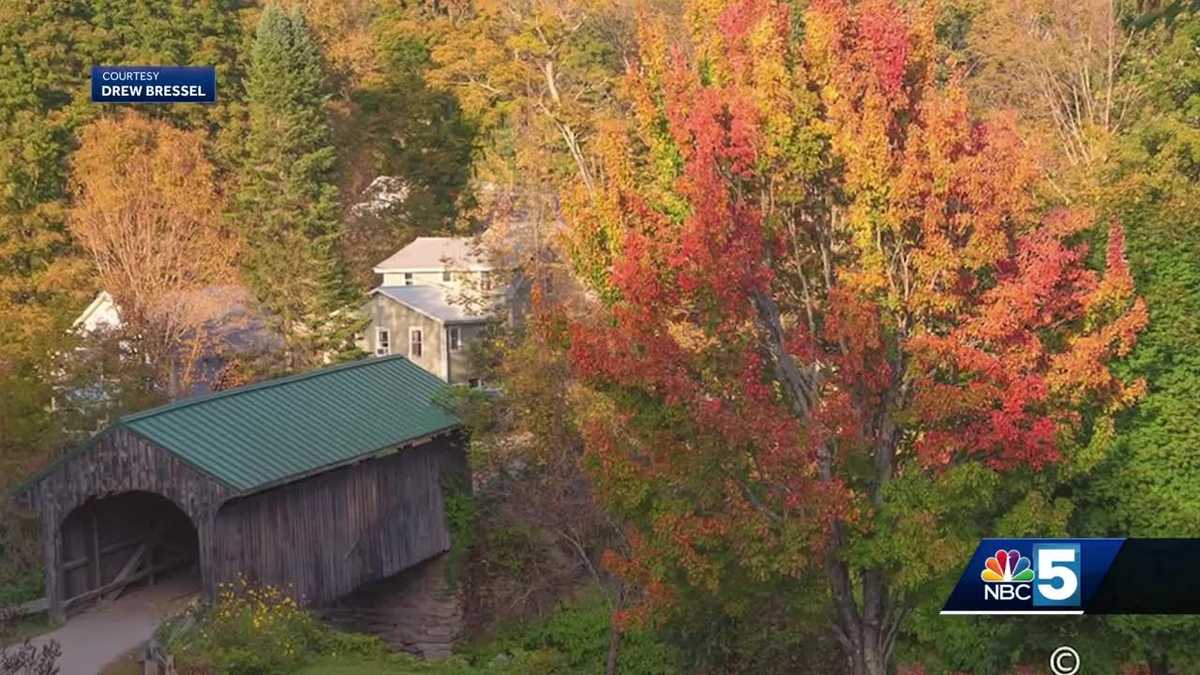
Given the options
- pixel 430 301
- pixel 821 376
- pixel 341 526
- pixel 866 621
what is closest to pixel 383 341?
pixel 430 301

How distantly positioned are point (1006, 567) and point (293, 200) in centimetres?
4119

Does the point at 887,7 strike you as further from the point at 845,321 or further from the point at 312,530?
the point at 312,530

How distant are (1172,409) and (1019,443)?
5.49 m

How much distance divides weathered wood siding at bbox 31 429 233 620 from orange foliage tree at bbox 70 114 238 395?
43.2 feet

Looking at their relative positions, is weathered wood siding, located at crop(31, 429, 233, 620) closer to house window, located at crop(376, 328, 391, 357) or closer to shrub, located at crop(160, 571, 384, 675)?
shrub, located at crop(160, 571, 384, 675)

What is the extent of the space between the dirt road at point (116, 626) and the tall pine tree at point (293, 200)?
67.9 ft

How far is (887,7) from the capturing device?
47.7ft

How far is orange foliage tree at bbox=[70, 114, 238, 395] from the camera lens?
3781 centimetres

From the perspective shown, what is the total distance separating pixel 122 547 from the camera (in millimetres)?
27156

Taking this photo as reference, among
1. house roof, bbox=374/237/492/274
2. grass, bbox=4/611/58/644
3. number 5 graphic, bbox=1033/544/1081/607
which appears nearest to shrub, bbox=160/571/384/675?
grass, bbox=4/611/58/644

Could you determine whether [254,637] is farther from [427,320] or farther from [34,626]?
[427,320]

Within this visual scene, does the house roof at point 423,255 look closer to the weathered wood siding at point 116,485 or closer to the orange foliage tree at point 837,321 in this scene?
the weathered wood siding at point 116,485

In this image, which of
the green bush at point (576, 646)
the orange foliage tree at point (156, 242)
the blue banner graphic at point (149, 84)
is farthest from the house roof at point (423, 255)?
the green bush at point (576, 646)

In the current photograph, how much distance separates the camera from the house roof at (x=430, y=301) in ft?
176
